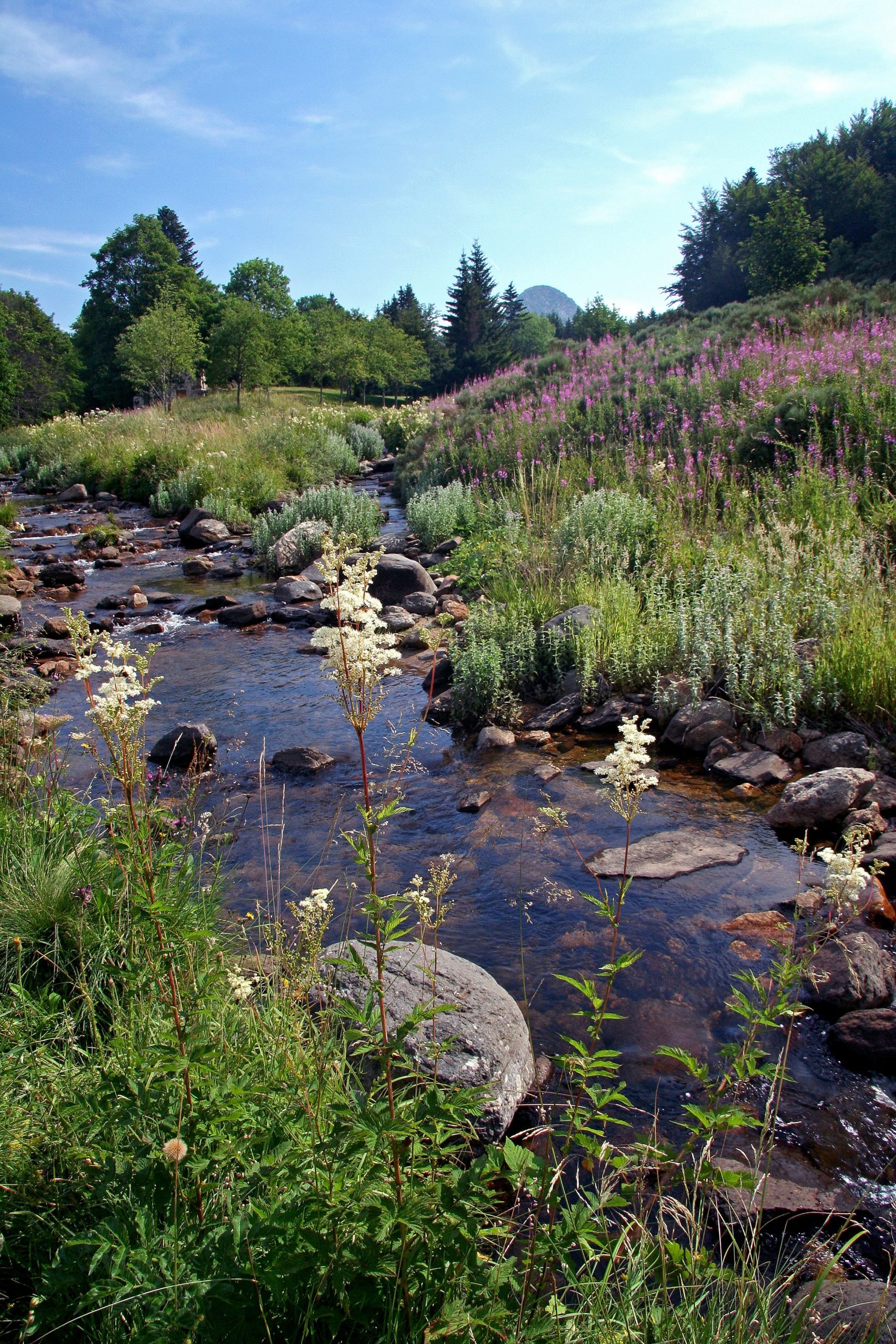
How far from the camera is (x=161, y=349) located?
3419cm

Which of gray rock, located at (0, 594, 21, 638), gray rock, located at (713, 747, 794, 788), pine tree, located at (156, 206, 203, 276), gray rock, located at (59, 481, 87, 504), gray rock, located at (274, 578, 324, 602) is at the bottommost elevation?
gray rock, located at (713, 747, 794, 788)

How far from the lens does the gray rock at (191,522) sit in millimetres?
16094

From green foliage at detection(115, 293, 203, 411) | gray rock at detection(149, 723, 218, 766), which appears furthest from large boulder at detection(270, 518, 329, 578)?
green foliage at detection(115, 293, 203, 411)

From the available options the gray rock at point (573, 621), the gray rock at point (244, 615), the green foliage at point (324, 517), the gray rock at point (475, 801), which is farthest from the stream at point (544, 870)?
the green foliage at point (324, 517)

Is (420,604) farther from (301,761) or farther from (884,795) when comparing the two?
(884,795)

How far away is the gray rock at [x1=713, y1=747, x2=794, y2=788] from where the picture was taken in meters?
5.52

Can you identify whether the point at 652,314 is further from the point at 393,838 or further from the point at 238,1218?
the point at 238,1218

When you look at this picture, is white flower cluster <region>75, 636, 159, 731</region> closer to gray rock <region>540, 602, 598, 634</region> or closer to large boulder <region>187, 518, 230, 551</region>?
gray rock <region>540, 602, 598, 634</region>

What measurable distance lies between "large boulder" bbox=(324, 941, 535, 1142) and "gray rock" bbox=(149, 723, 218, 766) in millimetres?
3463

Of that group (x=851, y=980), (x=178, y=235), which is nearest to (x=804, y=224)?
(x=851, y=980)

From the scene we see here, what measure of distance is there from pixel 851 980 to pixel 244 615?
898 cm

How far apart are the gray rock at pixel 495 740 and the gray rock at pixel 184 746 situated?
7.48ft

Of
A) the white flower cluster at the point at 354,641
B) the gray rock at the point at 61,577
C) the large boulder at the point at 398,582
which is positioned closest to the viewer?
the white flower cluster at the point at 354,641

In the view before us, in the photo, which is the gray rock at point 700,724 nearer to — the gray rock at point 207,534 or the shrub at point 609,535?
the shrub at point 609,535
